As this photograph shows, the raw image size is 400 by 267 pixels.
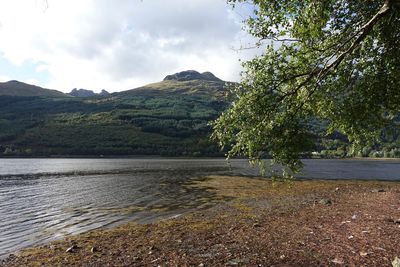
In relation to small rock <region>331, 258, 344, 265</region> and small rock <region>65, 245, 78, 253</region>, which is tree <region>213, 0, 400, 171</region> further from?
small rock <region>65, 245, 78, 253</region>

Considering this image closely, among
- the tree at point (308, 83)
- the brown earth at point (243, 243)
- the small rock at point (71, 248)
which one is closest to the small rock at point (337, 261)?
the brown earth at point (243, 243)

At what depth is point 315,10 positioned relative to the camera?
12.9 m

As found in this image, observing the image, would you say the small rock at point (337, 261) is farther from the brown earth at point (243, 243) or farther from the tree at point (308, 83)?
the tree at point (308, 83)

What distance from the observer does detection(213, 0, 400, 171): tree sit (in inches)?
579

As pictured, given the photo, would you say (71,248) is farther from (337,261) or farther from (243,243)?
(337,261)

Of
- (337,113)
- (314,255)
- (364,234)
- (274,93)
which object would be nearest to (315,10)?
(274,93)

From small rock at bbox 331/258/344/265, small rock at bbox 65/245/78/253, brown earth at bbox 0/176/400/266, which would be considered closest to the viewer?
small rock at bbox 331/258/344/265

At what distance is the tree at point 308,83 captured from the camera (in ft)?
48.3

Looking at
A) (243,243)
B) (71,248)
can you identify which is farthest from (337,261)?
(71,248)

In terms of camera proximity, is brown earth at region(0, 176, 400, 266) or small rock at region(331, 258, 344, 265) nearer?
small rock at region(331, 258, 344, 265)

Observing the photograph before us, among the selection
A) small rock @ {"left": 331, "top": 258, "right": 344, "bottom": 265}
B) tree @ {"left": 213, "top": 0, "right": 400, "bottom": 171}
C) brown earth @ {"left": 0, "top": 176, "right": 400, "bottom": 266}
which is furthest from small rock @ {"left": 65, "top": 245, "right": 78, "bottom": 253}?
small rock @ {"left": 331, "top": 258, "right": 344, "bottom": 265}

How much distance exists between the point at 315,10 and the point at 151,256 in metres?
12.1

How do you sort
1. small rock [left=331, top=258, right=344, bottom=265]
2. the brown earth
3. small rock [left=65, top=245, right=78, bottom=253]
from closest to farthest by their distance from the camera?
small rock [left=331, top=258, right=344, bottom=265] < the brown earth < small rock [left=65, top=245, right=78, bottom=253]

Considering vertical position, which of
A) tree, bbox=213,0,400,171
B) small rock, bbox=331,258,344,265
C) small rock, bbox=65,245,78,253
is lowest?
small rock, bbox=65,245,78,253
